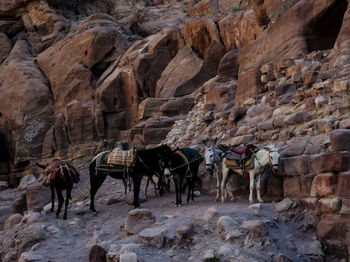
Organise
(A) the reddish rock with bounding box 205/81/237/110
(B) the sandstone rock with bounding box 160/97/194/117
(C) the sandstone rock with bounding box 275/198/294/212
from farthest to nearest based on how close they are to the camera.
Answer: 1. (B) the sandstone rock with bounding box 160/97/194/117
2. (A) the reddish rock with bounding box 205/81/237/110
3. (C) the sandstone rock with bounding box 275/198/294/212

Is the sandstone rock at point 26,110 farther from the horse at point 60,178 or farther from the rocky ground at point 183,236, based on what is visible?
the rocky ground at point 183,236

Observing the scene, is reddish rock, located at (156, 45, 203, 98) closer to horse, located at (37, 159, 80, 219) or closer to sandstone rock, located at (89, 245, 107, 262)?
horse, located at (37, 159, 80, 219)

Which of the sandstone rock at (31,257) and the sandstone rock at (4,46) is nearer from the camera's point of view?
the sandstone rock at (31,257)

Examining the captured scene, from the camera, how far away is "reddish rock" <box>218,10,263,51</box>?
2003 centimetres

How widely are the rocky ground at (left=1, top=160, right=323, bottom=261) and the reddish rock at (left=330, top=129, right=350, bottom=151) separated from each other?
5.24ft

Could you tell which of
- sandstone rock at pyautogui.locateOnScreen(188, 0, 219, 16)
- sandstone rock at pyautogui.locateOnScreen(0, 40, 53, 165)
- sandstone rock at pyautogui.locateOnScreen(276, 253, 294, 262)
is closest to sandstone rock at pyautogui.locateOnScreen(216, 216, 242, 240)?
sandstone rock at pyautogui.locateOnScreen(276, 253, 294, 262)

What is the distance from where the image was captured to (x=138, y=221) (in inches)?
320

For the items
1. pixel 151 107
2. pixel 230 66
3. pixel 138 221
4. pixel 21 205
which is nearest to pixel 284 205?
pixel 138 221

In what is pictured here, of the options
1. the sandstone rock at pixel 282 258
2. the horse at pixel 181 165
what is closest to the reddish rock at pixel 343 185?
the sandstone rock at pixel 282 258

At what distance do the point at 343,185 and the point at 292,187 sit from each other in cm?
153

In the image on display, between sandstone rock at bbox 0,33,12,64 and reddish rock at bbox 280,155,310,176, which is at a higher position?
sandstone rock at bbox 0,33,12,64

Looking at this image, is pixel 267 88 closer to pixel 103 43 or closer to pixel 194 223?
pixel 194 223

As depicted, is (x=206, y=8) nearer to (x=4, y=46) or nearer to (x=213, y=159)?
(x=4, y=46)

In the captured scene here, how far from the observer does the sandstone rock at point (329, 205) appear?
22.1 ft
